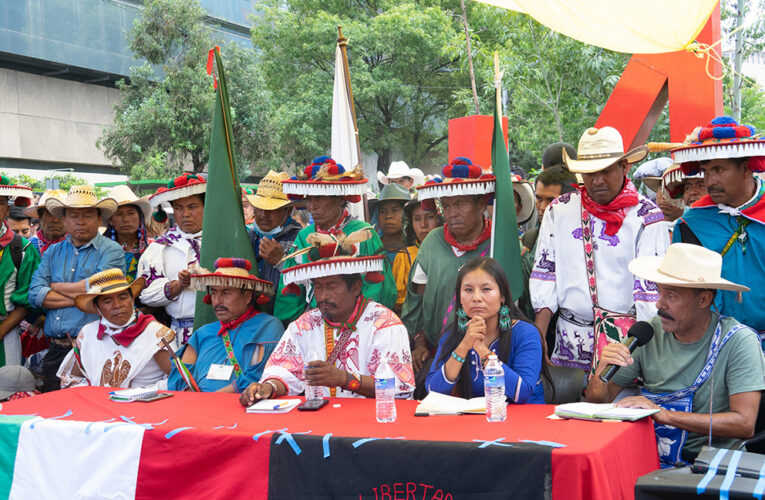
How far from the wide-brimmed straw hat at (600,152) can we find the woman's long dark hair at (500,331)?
2.51 feet

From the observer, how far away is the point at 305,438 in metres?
2.79

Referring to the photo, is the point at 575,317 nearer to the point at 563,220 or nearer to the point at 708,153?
the point at 563,220

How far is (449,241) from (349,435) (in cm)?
190

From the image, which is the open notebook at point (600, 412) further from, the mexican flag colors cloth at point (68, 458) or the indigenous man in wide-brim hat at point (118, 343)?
the indigenous man in wide-brim hat at point (118, 343)

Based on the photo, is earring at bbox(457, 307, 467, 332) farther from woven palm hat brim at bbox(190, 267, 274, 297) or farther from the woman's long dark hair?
woven palm hat brim at bbox(190, 267, 274, 297)

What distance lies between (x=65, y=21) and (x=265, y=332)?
28.4 m

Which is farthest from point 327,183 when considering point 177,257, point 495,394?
point 495,394

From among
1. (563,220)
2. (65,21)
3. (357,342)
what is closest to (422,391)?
(357,342)

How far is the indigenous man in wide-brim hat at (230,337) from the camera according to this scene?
4207mm

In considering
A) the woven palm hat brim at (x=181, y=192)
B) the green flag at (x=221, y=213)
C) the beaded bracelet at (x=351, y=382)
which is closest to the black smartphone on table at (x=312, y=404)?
the beaded bracelet at (x=351, y=382)

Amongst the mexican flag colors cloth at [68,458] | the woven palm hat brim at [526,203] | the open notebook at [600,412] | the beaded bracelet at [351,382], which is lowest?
the mexican flag colors cloth at [68,458]

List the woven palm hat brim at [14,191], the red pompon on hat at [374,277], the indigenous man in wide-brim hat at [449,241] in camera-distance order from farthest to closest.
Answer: the woven palm hat brim at [14,191] < the indigenous man in wide-brim hat at [449,241] < the red pompon on hat at [374,277]

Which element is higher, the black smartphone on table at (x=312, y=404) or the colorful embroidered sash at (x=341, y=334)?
the colorful embroidered sash at (x=341, y=334)

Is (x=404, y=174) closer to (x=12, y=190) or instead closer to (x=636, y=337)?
(x=12, y=190)
